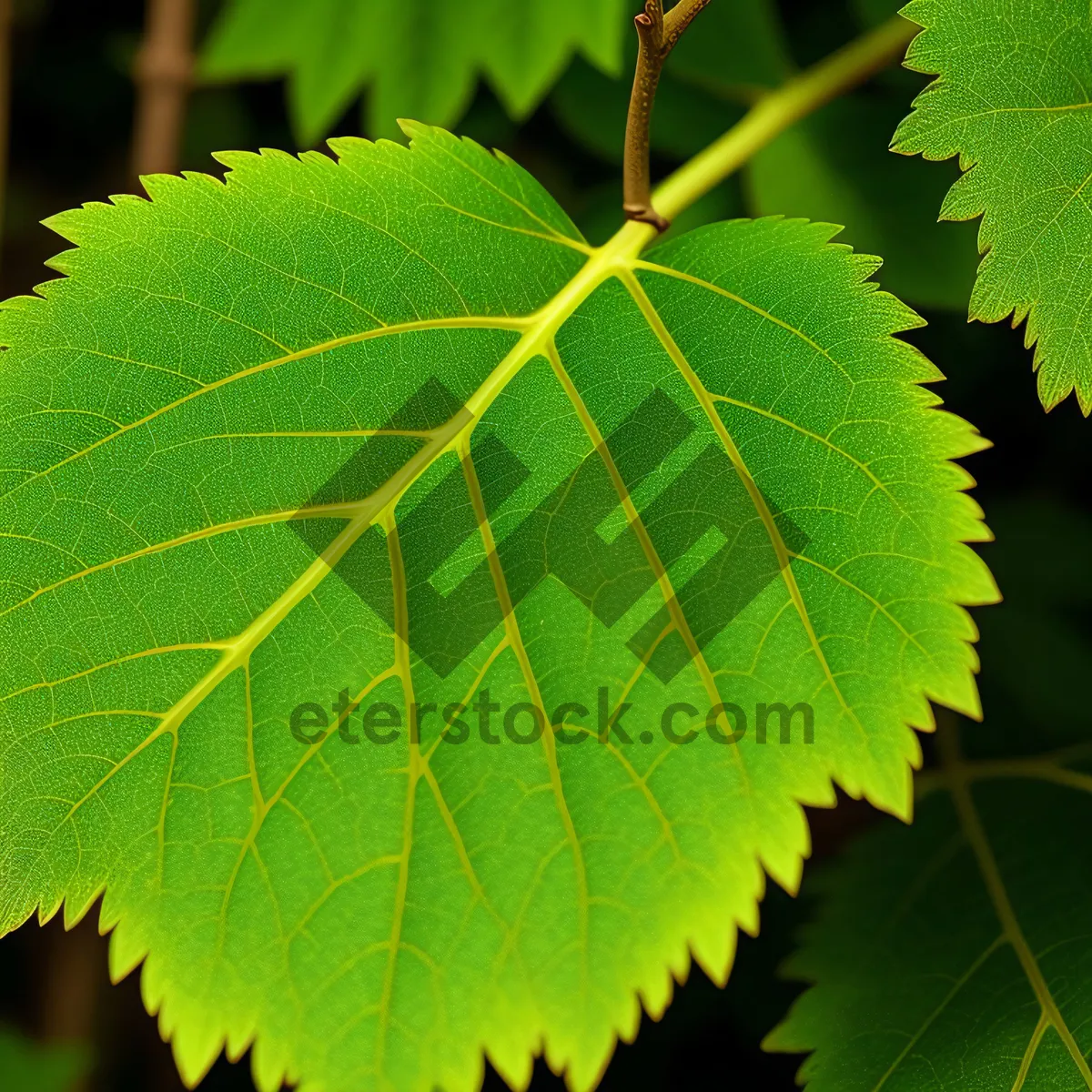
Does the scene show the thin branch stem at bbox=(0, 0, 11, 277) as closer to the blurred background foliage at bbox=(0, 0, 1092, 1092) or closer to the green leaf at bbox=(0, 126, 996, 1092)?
the blurred background foliage at bbox=(0, 0, 1092, 1092)

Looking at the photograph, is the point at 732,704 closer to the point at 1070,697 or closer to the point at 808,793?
the point at 808,793

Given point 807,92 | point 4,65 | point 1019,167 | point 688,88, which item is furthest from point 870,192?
point 4,65

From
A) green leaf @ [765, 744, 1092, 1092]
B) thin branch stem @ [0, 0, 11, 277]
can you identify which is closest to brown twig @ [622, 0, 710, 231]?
green leaf @ [765, 744, 1092, 1092]

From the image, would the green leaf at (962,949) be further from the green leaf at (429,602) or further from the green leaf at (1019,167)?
the green leaf at (1019,167)

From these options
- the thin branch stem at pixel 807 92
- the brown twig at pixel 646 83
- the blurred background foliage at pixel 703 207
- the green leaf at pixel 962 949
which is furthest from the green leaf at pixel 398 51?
the green leaf at pixel 962 949

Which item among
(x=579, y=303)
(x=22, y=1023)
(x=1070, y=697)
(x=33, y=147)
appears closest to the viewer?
(x=579, y=303)

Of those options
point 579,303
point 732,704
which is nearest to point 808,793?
point 732,704
